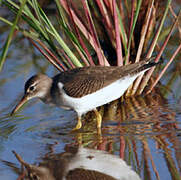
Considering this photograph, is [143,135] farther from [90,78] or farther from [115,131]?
[90,78]

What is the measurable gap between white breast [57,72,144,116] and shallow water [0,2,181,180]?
0.42 metres

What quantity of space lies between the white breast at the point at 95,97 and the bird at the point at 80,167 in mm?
776

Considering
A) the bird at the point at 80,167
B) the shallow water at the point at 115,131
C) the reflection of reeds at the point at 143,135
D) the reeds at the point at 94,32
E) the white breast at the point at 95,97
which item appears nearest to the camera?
the bird at the point at 80,167

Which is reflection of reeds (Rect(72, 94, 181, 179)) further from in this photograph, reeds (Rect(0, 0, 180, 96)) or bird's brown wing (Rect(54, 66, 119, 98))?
bird's brown wing (Rect(54, 66, 119, 98))

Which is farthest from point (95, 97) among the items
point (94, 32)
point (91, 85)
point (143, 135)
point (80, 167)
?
point (80, 167)

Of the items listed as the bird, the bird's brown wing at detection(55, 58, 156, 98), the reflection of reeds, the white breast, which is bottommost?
the bird

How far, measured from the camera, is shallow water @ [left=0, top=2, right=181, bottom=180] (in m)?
5.99

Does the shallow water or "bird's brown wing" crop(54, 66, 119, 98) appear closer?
the shallow water

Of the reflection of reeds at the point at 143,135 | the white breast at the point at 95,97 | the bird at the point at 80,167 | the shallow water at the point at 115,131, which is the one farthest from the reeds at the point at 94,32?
the bird at the point at 80,167

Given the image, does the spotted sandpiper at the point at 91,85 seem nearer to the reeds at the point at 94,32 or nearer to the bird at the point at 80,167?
the reeds at the point at 94,32

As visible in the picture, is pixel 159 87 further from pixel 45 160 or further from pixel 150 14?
pixel 45 160

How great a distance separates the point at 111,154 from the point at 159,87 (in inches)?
115

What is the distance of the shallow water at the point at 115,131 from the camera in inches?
236

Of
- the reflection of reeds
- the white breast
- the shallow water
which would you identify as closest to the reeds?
the reflection of reeds
